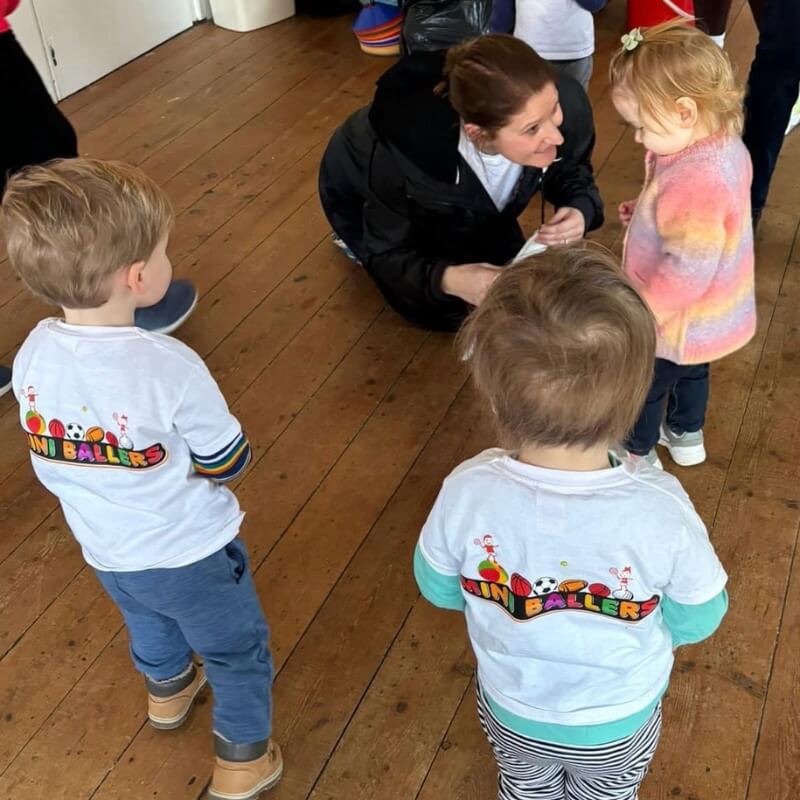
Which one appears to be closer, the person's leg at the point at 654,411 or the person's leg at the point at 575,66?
the person's leg at the point at 654,411

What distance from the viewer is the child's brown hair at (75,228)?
44.6 inches

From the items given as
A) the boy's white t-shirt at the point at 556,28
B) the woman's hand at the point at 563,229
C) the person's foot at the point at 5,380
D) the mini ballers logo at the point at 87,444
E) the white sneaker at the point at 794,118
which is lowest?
the white sneaker at the point at 794,118

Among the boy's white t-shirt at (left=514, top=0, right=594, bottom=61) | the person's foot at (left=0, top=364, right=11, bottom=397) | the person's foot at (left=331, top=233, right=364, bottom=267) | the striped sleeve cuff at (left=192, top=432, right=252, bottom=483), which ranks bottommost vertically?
the person's foot at (left=331, top=233, right=364, bottom=267)

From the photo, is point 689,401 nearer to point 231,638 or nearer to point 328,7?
point 231,638

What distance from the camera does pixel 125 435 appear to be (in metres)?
1.14

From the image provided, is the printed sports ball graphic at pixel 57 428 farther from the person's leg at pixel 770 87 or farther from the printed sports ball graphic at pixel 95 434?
the person's leg at pixel 770 87

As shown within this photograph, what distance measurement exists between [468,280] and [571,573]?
126 centimetres

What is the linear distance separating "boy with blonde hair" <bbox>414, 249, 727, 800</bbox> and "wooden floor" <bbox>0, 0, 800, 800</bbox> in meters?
0.49

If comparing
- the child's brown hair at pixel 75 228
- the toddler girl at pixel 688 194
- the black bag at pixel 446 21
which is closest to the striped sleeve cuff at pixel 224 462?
the child's brown hair at pixel 75 228

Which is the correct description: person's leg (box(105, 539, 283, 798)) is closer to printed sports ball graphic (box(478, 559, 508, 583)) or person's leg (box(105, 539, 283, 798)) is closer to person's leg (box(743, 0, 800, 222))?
printed sports ball graphic (box(478, 559, 508, 583))

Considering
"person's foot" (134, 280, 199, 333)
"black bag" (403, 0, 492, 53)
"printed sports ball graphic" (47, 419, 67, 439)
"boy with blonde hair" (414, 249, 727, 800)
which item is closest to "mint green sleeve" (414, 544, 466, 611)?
"boy with blonde hair" (414, 249, 727, 800)

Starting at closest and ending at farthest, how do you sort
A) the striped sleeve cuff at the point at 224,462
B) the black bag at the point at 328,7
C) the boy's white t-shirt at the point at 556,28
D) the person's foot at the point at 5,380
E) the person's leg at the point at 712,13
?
1. the striped sleeve cuff at the point at 224,462
2. the person's foot at the point at 5,380
3. the boy's white t-shirt at the point at 556,28
4. the person's leg at the point at 712,13
5. the black bag at the point at 328,7

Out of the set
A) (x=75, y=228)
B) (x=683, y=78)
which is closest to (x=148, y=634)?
(x=75, y=228)

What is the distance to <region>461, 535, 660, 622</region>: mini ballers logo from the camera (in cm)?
98
